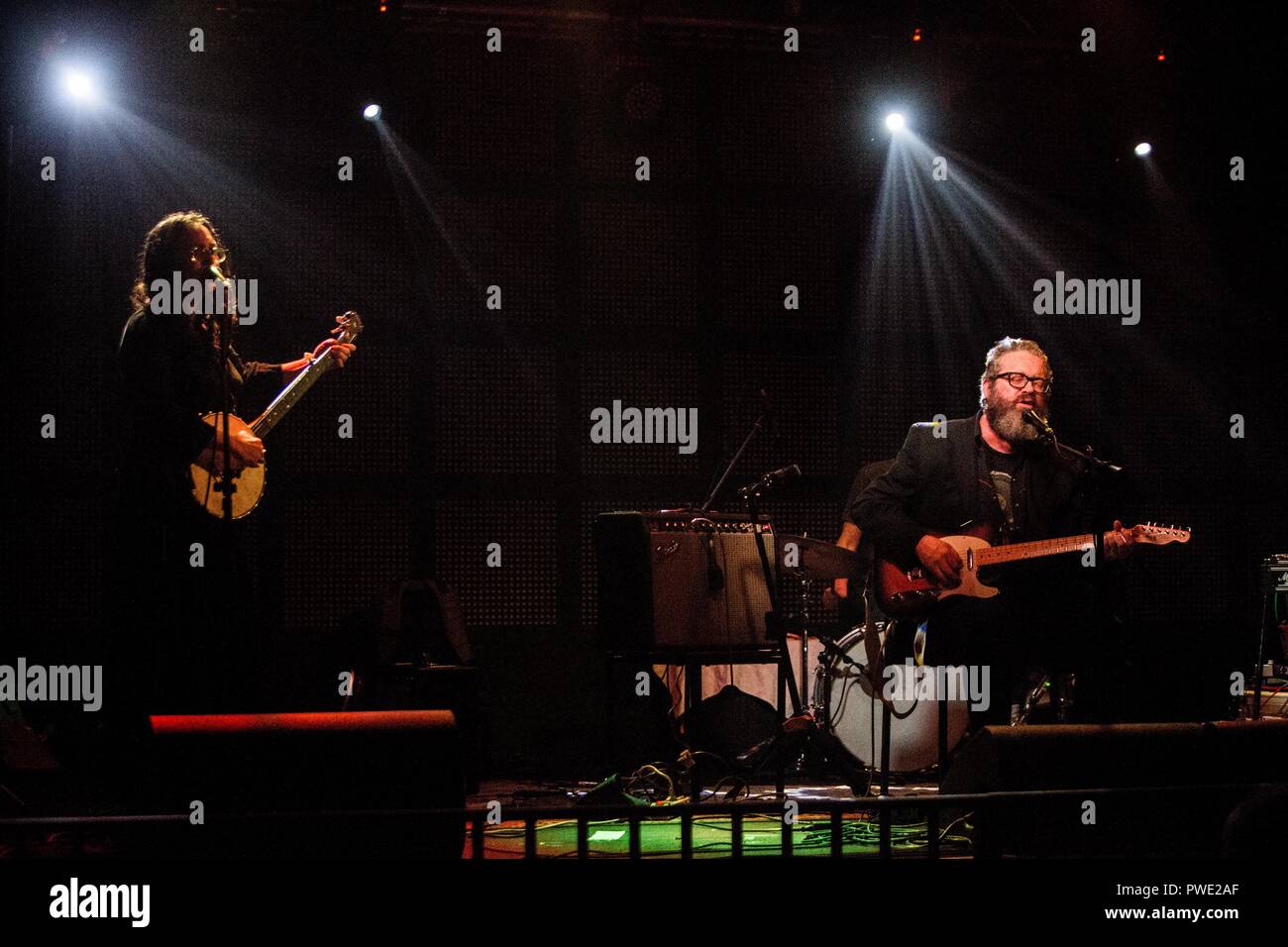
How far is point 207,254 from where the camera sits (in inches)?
173

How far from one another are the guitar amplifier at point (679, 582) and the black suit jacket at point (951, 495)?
0.62 meters

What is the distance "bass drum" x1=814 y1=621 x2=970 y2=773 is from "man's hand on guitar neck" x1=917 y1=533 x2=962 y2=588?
1.38 meters

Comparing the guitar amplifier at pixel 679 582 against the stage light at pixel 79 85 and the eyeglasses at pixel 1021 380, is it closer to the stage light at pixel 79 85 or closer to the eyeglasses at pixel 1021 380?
the eyeglasses at pixel 1021 380

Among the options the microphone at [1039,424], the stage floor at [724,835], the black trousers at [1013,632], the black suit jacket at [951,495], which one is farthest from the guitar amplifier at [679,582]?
the microphone at [1039,424]

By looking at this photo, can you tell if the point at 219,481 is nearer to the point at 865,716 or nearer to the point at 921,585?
the point at 921,585

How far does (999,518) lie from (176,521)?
9.71 feet

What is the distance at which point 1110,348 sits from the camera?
25.6ft

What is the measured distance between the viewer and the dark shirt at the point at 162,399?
161 inches

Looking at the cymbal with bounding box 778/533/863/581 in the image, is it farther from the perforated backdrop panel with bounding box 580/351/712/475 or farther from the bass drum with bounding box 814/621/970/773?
the perforated backdrop panel with bounding box 580/351/712/475

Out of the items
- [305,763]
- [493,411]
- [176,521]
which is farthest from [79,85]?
[305,763]

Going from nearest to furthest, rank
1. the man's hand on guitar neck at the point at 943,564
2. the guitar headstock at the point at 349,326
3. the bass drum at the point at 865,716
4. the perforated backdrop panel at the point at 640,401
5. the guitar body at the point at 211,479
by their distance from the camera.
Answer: the guitar body at the point at 211,479, the man's hand on guitar neck at the point at 943,564, the guitar headstock at the point at 349,326, the bass drum at the point at 865,716, the perforated backdrop panel at the point at 640,401

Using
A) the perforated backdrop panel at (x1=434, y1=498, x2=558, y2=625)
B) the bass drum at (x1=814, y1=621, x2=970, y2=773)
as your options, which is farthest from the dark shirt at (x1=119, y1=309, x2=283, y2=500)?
the bass drum at (x1=814, y1=621, x2=970, y2=773)

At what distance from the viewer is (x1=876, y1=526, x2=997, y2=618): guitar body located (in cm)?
454
